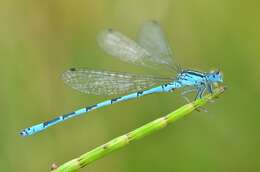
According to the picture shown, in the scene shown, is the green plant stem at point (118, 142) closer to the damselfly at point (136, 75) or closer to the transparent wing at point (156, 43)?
the damselfly at point (136, 75)

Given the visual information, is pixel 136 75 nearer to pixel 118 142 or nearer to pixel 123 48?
pixel 123 48

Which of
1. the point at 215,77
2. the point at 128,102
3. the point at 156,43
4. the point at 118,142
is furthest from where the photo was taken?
the point at 128,102

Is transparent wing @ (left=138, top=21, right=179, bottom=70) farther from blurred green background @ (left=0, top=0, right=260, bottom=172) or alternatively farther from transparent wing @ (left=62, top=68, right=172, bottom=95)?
blurred green background @ (left=0, top=0, right=260, bottom=172)

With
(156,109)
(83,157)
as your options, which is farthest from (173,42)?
(83,157)

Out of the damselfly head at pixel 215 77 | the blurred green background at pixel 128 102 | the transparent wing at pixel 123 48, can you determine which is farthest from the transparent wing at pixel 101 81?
the blurred green background at pixel 128 102

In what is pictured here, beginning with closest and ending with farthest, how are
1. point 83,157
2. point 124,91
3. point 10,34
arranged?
point 83,157, point 124,91, point 10,34

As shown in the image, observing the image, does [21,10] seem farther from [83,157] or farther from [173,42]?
[83,157]

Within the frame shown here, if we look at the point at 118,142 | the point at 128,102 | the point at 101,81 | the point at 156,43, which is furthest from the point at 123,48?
the point at 118,142

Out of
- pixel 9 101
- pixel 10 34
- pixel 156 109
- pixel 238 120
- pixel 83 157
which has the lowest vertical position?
pixel 83 157
